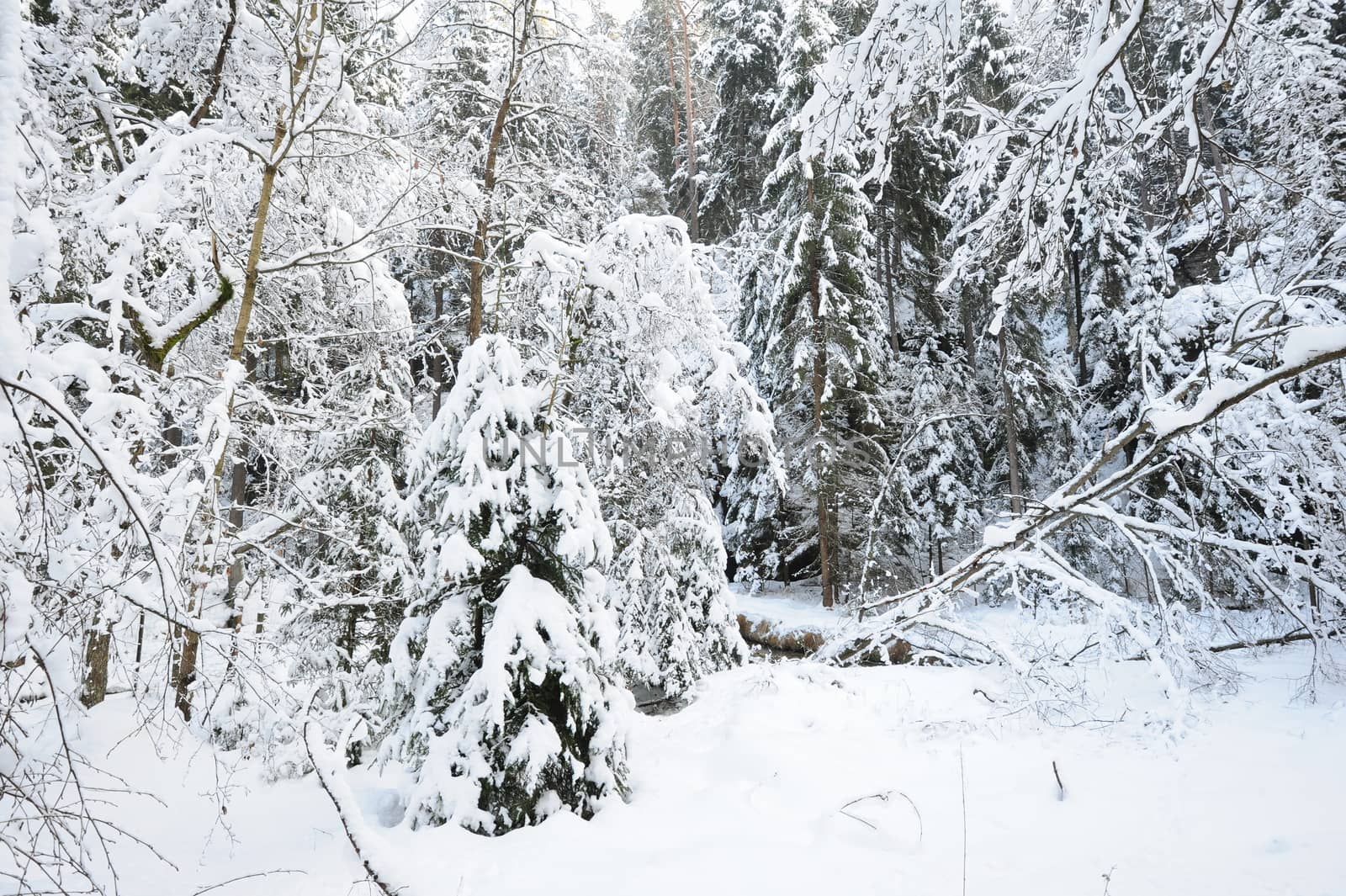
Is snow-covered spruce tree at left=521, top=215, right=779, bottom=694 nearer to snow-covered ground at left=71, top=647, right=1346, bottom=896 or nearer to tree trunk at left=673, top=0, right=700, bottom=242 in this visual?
snow-covered ground at left=71, top=647, right=1346, bottom=896

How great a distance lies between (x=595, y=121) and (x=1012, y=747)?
735cm

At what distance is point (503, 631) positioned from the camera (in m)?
4.19

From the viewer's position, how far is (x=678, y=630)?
326 inches

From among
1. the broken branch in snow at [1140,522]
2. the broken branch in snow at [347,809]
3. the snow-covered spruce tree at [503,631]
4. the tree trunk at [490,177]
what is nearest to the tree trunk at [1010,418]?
the broken branch in snow at [1140,522]

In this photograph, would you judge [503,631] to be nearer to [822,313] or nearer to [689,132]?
[822,313]

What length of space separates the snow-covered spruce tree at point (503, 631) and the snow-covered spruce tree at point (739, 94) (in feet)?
45.3

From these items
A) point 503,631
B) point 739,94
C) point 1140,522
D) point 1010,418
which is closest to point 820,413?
point 1010,418

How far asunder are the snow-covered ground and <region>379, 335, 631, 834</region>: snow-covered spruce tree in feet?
0.90

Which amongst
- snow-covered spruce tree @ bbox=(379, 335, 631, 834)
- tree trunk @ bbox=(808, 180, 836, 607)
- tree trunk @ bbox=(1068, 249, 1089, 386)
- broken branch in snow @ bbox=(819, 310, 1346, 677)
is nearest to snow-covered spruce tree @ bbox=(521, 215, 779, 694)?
snow-covered spruce tree @ bbox=(379, 335, 631, 834)

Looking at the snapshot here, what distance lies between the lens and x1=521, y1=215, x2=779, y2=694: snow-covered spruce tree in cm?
577

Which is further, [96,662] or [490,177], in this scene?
[490,177]

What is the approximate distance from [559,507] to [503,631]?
87 centimetres

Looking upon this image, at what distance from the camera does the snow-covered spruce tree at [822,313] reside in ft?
41.5

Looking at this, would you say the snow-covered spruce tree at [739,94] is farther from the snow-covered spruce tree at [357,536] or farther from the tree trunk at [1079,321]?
the snow-covered spruce tree at [357,536]
